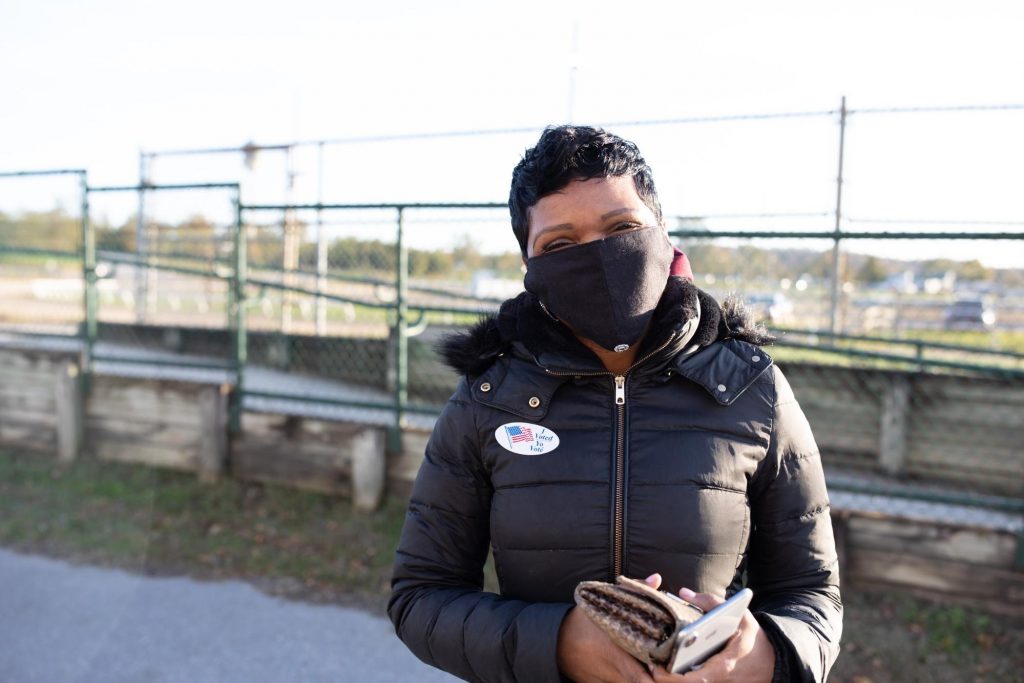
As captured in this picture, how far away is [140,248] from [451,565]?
8.67m

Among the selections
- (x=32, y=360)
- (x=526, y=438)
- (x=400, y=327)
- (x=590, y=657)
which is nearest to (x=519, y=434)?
(x=526, y=438)

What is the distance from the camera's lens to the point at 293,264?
8609 mm

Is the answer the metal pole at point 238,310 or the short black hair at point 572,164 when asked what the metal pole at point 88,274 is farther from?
the short black hair at point 572,164

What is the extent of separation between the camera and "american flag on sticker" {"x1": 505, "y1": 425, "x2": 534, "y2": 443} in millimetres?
1560

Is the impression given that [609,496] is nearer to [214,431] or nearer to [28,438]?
[214,431]

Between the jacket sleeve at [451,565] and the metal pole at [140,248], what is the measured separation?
8296mm

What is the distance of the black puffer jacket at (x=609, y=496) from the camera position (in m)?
1.49

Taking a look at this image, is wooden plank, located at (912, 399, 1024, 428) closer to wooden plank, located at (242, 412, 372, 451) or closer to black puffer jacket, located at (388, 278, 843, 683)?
wooden plank, located at (242, 412, 372, 451)

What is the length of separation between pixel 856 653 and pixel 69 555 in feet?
15.7

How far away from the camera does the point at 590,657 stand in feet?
4.56

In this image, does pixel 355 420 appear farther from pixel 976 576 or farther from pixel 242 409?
pixel 976 576

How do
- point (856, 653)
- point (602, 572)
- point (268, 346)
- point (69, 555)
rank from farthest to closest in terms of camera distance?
point (268, 346), point (69, 555), point (856, 653), point (602, 572)

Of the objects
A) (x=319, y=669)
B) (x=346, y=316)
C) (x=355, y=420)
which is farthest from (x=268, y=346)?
(x=319, y=669)

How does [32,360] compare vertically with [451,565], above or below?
below
